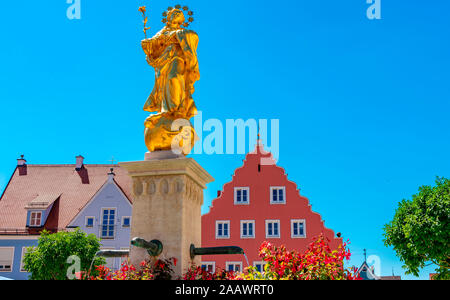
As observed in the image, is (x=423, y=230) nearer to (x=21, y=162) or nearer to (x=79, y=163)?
(x=79, y=163)

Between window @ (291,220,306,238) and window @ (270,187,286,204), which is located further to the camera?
window @ (270,187,286,204)

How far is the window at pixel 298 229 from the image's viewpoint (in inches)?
1248

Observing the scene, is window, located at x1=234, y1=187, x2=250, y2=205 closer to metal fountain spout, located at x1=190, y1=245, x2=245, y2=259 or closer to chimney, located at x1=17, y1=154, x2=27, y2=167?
chimney, located at x1=17, y1=154, x2=27, y2=167

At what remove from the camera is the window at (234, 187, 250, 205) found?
33094 mm

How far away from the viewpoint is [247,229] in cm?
3244

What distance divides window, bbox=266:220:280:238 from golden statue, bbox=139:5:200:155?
24700 mm

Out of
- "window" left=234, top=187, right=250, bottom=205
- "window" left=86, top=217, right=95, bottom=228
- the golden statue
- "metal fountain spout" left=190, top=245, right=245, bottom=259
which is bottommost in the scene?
"metal fountain spout" left=190, top=245, right=245, bottom=259

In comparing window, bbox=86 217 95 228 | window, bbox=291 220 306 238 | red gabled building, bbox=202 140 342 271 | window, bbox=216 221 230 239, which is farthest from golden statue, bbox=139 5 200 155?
window, bbox=86 217 95 228

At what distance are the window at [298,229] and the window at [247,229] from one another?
2.74 meters

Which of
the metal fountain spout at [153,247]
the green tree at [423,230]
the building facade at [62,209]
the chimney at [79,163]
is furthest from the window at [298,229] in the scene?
the metal fountain spout at [153,247]

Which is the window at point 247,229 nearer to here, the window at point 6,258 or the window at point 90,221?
the window at point 90,221

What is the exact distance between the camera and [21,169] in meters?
38.6

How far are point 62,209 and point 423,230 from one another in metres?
24.6
